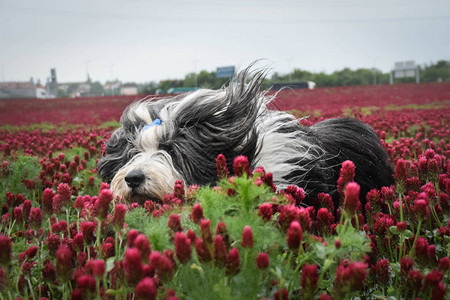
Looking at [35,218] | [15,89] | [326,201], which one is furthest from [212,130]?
[15,89]

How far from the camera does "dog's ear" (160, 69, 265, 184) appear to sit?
3.17 m

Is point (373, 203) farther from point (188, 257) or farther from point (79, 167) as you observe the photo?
point (79, 167)

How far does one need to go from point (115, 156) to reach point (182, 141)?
677mm

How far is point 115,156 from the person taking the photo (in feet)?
11.6

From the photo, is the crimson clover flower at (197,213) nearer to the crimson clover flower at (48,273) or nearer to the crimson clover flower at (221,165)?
the crimson clover flower at (221,165)

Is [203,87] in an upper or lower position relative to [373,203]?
upper

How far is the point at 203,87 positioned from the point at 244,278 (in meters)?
2.88

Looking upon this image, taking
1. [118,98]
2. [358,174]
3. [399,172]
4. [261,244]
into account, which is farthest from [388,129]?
[118,98]

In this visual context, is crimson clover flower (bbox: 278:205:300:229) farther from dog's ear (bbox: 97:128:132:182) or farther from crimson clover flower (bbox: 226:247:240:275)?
dog's ear (bbox: 97:128:132:182)

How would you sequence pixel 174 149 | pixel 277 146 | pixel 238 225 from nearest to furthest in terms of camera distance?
pixel 238 225 → pixel 174 149 → pixel 277 146

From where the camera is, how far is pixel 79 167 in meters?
4.90

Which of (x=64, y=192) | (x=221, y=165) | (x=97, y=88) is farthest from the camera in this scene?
(x=97, y=88)

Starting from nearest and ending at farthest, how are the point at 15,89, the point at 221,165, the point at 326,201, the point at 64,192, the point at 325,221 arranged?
the point at 325,221 < the point at 221,165 < the point at 64,192 < the point at 326,201 < the point at 15,89

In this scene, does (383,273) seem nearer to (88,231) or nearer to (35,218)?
(88,231)
